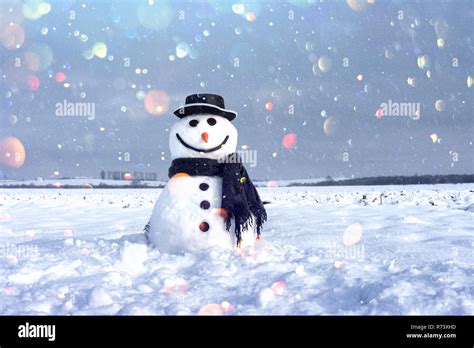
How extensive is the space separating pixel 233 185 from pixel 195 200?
43cm

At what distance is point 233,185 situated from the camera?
4.34 meters

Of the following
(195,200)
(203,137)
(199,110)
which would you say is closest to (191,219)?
(195,200)

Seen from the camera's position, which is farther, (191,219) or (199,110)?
(199,110)

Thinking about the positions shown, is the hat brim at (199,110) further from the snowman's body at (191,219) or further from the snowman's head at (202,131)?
the snowman's body at (191,219)

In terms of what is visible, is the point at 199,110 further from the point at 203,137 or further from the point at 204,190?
the point at 204,190

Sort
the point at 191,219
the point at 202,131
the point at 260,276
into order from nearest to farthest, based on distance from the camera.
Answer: the point at 260,276 < the point at 191,219 < the point at 202,131

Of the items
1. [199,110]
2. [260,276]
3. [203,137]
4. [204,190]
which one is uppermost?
[199,110]

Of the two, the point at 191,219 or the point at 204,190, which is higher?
the point at 204,190

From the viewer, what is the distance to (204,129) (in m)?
4.38

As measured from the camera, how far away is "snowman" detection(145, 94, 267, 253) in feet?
14.0

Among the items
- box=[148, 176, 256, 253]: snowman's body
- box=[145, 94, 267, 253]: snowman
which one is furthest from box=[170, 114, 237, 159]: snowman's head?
box=[148, 176, 256, 253]: snowman's body

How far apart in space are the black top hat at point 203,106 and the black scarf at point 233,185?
51 centimetres
